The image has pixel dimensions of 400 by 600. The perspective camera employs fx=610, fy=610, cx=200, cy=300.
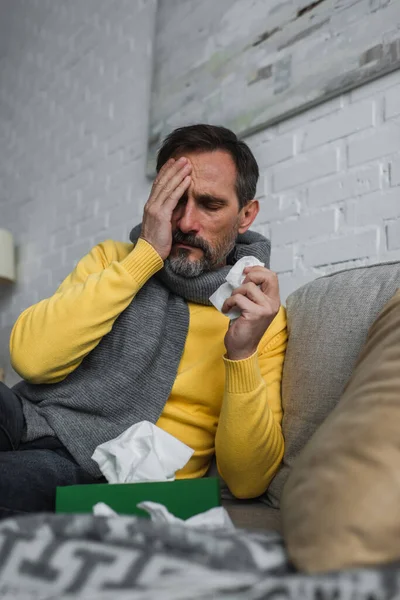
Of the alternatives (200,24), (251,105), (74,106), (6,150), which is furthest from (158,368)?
(6,150)

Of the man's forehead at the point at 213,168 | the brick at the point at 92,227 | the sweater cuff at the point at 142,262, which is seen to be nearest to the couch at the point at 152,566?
the sweater cuff at the point at 142,262

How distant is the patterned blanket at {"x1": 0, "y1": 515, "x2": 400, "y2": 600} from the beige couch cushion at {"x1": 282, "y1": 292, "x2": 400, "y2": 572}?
0.09ft

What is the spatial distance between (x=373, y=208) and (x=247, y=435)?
78 centimetres

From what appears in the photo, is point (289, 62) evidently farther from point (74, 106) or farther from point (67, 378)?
point (74, 106)

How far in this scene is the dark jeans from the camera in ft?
2.87

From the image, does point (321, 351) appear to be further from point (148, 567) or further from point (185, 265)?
point (148, 567)

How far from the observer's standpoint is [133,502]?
0.78 metres

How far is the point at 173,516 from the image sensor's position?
74cm

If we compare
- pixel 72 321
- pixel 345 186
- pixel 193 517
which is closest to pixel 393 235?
pixel 345 186

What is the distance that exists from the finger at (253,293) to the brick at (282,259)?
679 millimetres

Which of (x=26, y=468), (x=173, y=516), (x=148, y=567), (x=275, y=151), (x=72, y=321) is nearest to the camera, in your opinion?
(x=148, y=567)

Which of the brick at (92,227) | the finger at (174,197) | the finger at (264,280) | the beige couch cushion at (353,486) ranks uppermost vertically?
the brick at (92,227)

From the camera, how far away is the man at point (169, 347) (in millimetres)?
1118

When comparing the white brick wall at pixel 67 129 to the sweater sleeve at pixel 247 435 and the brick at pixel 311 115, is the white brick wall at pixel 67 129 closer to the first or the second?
the brick at pixel 311 115
